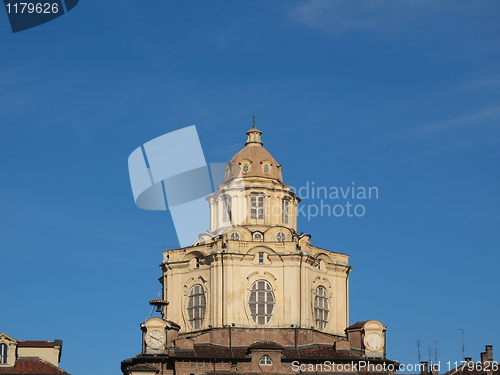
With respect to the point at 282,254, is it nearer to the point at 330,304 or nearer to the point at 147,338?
the point at 330,304

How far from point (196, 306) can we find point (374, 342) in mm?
18061

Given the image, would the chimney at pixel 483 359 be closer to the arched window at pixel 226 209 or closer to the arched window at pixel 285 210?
the arched window at pixel 285 210

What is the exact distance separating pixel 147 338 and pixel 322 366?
1629 cm

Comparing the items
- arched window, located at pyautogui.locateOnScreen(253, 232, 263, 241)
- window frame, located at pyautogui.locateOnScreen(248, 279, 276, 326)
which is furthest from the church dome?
window frame, located at pyautogui.locateOnScreen(248, 279, 276, 326)

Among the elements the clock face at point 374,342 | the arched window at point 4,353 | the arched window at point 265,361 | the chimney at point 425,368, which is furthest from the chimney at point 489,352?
the arched window at point 4,353

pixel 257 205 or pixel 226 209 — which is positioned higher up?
pixel 257 205

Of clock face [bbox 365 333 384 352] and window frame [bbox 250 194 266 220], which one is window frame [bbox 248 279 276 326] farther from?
clock face [bbox 365 333 384 352]

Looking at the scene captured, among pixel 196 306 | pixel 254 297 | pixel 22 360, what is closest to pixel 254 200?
pixel 254 297

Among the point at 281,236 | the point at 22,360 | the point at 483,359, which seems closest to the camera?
the point at 22,360

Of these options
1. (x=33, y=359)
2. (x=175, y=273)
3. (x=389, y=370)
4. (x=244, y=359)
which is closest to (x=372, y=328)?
(x=389, y=370)

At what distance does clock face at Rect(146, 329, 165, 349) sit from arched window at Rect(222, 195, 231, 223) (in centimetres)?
1640

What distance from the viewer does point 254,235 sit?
410 ft

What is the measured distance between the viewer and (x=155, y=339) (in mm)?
115125

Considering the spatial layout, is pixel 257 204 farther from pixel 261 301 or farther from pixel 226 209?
pixel 261 301
